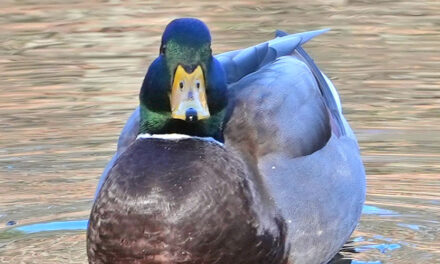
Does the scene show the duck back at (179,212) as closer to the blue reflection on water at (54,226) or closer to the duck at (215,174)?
the duck at (215,174)

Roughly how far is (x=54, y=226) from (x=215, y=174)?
161 centimetres

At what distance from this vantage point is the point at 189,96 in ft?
17.1

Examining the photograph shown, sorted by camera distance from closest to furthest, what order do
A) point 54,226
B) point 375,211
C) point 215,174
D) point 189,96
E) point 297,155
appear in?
1. point 189,96
2. point 215,174
3. point 297,155
4. point 54,226
5. point 375,211

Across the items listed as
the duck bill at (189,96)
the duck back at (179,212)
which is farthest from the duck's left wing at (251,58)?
the duck bill at (189,96)

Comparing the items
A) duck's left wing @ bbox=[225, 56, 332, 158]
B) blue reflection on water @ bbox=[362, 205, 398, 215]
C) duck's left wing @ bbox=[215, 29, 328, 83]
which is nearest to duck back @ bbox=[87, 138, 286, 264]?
duck's left wing @ bbox=[225, 56, 332, 158]

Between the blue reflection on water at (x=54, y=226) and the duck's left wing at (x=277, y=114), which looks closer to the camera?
the duck's left wing at (x=277, y=114)

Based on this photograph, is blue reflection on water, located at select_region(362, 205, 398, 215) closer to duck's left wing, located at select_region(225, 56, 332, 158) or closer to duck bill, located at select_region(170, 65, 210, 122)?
duck's left wing, located at select_region(225, 56, 332, 158)

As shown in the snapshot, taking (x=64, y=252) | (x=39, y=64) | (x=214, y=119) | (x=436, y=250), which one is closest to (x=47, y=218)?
(x=64, y=252)

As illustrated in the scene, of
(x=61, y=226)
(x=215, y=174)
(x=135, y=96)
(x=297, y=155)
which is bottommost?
(x=135, y=96)

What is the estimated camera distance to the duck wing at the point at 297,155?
18.9 ft

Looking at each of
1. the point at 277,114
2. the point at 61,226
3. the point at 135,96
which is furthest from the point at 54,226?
the point at 135,96

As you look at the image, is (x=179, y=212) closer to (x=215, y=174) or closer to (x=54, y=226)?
(x=215, y=174)

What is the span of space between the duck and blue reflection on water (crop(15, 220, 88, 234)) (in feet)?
2.65

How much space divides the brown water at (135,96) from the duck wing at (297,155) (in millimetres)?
357
